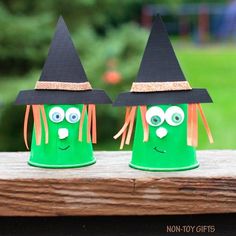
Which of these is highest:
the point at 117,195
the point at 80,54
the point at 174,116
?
the point at 80,54

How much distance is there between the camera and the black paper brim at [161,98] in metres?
0.92

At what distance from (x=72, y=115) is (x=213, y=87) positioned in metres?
8.59

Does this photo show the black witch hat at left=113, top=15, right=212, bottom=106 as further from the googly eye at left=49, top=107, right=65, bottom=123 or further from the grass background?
the grass background

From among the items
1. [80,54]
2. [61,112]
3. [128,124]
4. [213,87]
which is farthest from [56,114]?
[213,87]

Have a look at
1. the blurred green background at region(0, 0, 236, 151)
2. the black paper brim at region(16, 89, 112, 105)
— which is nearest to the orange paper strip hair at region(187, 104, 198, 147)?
the black paper brim at region(16, 89, 112, 105)

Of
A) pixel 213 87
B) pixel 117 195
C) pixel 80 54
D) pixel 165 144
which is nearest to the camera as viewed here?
pixel 117 195

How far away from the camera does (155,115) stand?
946mm

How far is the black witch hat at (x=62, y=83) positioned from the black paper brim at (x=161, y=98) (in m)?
0.03

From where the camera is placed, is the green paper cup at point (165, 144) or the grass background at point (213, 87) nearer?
the green paper cup at point (165, 144)

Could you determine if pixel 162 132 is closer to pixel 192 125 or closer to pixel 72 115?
pixel 192 125

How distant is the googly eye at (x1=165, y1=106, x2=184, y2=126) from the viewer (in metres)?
0.95

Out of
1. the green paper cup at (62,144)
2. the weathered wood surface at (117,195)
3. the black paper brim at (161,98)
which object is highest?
the black paper brim at (161,98)

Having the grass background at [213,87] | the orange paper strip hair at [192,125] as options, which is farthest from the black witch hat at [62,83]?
the grass background at [213,87]

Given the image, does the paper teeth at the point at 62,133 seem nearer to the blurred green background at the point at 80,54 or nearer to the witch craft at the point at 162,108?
the witch craft at the point at 162,108
